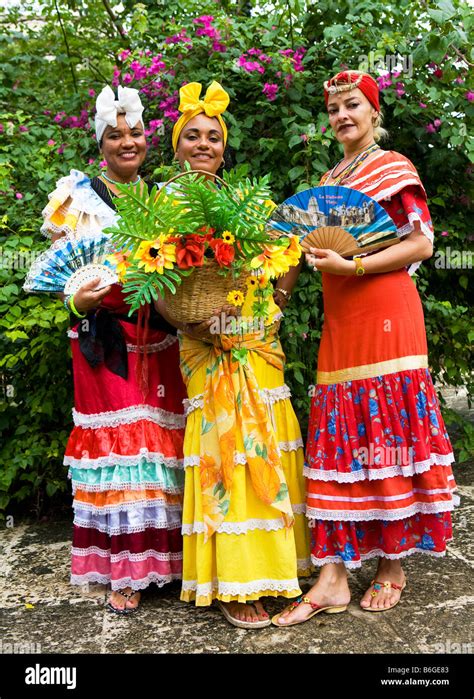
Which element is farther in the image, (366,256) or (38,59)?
(38,59)

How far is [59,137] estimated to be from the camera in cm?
470

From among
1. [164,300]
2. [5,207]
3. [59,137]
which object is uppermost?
[59,137]

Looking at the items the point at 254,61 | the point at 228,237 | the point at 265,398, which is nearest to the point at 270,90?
the point at 254,61

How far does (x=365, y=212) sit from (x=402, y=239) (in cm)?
25

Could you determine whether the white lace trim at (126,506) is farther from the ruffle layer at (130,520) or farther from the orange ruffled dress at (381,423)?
the orange ruffled dress at (381,423)

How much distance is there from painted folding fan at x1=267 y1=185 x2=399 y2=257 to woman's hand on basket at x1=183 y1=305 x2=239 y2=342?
0.39 metres

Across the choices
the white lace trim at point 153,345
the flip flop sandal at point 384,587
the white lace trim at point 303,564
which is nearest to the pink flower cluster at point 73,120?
the white lace trim at point 153,345

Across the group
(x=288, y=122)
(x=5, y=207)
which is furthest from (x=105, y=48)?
(x=288, y=122)

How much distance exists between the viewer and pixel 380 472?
2.85m

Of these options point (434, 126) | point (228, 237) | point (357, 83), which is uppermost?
point (434, 126)

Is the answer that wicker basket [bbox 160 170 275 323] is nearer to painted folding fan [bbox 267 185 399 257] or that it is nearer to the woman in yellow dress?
the woman in yellow dress

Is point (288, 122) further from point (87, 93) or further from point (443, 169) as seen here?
point (87, 93)

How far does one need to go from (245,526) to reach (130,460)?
0.59 meters

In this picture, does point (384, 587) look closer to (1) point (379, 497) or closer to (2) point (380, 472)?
(1) point (379, 497)
